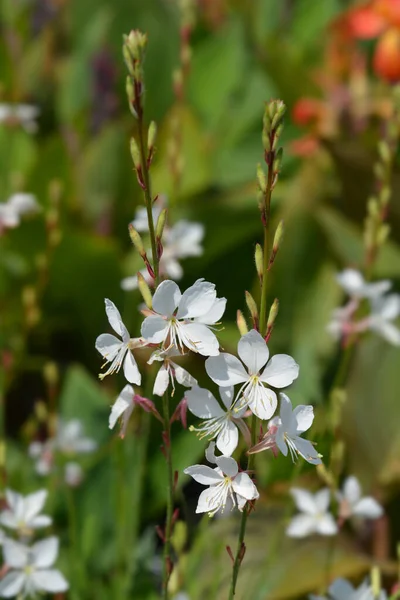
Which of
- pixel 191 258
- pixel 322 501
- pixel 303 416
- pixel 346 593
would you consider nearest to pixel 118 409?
pixel 303 416

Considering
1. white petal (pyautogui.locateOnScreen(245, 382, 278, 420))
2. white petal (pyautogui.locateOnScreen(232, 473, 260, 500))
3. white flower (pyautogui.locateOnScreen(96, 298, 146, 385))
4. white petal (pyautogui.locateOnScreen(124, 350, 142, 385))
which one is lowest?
white petal (pyautogui.locateOnScreen(232, 473, 260, 500))

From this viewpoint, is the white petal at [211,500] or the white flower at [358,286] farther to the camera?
the white flower at [358,286]

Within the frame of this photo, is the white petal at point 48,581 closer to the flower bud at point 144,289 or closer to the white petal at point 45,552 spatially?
the white petal at point 45,552

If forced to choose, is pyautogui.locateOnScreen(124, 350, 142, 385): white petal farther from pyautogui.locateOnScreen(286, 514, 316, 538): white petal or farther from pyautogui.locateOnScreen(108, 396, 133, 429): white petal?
pyautogui.locateOnScreen(286, 514, 316, 538): white petal

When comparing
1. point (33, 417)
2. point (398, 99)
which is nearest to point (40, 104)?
point (33, 417)

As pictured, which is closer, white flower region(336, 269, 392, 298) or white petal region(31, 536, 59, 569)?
white petal region(31, 536, 59, 569)

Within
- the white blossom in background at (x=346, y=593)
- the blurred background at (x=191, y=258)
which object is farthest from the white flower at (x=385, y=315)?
the white blossom in background at (x=346, y=593)

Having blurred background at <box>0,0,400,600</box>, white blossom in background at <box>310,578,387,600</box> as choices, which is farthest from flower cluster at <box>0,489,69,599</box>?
white blossom in background at <box>310,578,387,600</box>
